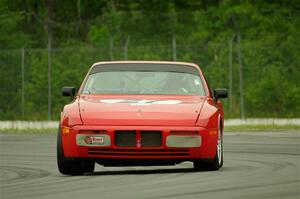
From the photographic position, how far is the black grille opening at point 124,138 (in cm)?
1420

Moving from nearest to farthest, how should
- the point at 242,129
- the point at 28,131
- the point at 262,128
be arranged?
the point at 242,129 < the point at 262,128 < the point at 28,131

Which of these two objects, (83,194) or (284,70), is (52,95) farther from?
(83,194)

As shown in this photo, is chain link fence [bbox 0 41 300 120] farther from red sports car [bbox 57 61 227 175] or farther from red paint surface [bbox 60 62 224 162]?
red paint surface [bbox 60 62 224 162]

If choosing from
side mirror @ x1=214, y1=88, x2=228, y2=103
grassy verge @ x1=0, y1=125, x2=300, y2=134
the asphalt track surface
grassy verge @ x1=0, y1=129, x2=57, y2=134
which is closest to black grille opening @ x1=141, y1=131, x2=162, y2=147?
the asphalt track surface

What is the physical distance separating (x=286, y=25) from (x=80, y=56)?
871 centimetres

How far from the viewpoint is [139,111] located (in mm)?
14523

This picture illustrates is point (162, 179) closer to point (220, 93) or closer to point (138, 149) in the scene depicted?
point (138, 149)

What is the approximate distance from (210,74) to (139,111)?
2090 cm

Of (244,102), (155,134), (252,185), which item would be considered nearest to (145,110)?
(155,134)

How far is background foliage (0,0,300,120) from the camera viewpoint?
3478 centimetres

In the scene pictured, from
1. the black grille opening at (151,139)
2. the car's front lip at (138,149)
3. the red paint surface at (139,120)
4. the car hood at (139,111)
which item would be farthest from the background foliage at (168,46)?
the black grille opening at (151,139)

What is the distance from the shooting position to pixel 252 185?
1239cm

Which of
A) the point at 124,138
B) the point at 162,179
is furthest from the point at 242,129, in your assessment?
the point at 162,179

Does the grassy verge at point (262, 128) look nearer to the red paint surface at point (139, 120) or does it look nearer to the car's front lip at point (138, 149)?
the red paint surface at point (139, 120)
